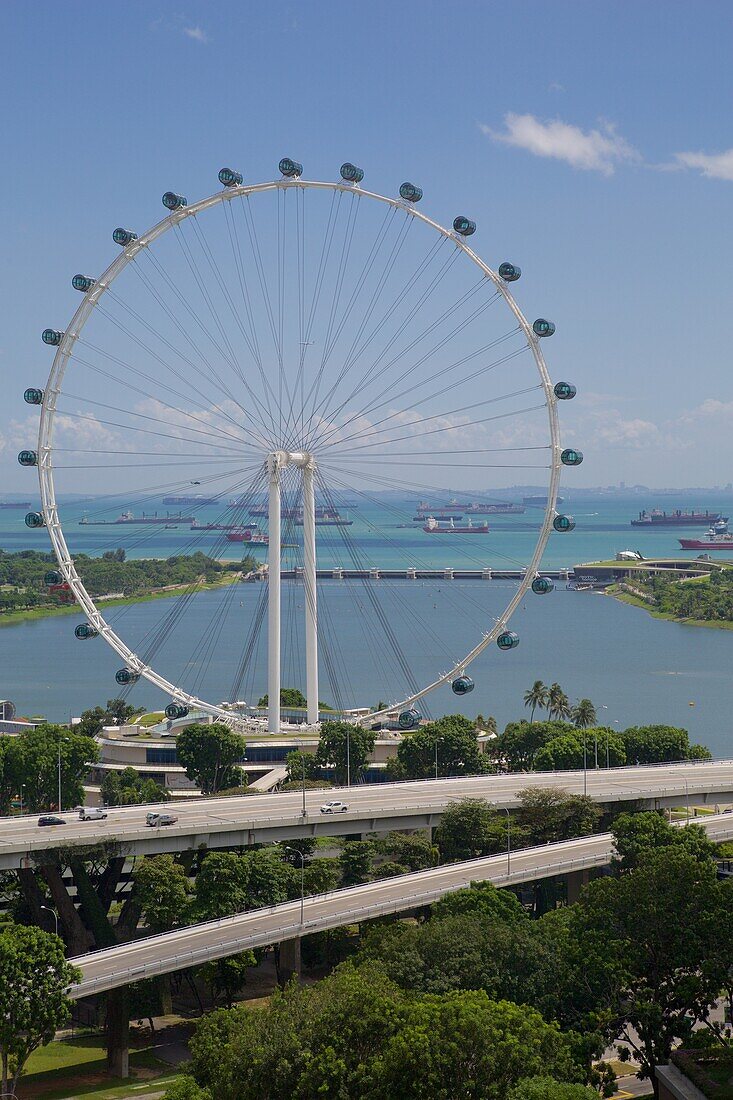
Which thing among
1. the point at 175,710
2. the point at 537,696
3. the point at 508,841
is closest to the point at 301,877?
the point at 508,841

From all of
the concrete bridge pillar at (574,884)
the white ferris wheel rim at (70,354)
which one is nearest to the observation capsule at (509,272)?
the white ferris wheel rim at (70,354)

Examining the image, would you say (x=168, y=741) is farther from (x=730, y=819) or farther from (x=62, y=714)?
(x=730, y=819)

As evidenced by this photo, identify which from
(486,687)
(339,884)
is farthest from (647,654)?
(339,884)

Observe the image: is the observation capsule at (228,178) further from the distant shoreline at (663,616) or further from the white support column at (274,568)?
the distant shoreline at (663,616)

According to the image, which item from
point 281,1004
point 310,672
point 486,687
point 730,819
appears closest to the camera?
point 281,1004

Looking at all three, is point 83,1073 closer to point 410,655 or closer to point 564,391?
point 564,391

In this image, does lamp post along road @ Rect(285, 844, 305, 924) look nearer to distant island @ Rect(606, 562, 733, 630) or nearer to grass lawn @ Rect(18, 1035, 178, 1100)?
grass lawn @ Rect(18, 1035, 178, 1100)

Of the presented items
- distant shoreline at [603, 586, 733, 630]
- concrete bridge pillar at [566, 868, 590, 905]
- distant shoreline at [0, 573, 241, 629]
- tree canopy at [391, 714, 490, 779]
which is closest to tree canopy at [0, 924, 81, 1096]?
concrete bridge pillar at [566, 868, 590, 905]
